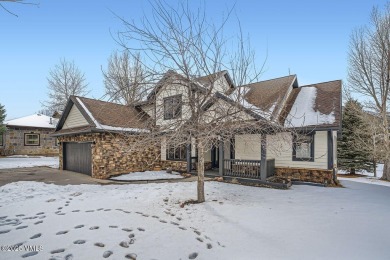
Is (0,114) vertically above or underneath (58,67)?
underneath

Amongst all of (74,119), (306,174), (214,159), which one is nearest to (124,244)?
(306,174)

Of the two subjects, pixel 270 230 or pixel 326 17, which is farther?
pixel 326 17

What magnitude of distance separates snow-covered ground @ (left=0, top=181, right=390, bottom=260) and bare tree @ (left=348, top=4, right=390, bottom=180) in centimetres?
1007

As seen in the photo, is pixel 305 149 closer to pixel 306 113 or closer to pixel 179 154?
pixel 306 113

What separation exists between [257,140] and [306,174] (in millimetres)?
3057

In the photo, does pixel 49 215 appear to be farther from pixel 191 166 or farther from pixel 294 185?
pixel 294 185

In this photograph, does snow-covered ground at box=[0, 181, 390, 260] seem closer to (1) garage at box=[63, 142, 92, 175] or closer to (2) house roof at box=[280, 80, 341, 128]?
(2) house roof at box=[280, 80, 341, 128]

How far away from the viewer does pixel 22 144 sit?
24469 mm

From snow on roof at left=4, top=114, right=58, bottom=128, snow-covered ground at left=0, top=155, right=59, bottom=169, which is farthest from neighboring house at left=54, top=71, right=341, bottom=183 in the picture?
snow on roof at left=4, top=114, right=58, bottom=128

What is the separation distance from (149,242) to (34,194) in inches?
249

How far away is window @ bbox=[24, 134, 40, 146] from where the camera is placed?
24.7 meters

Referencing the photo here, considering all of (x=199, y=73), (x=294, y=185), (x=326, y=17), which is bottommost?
(x=294, y=185)

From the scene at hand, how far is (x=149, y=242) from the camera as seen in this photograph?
4.11 m

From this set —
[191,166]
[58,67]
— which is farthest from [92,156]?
[58,67]
